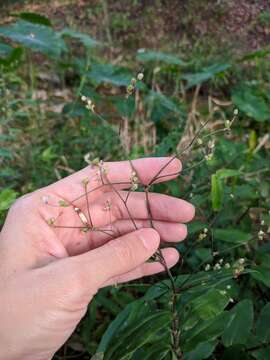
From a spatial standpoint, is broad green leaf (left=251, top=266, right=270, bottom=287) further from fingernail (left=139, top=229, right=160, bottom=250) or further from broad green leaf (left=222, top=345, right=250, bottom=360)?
fingernail (left=139, top=229, right=160, bottom=250)

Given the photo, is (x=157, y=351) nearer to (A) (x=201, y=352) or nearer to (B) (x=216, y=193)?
(A) (x=201, y=352)

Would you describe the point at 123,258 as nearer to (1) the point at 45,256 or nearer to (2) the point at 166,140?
(1) the point at 45,256

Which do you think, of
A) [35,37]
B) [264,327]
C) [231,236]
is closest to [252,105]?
[35,37]

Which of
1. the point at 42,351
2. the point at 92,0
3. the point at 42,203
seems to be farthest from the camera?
the point at 92,0

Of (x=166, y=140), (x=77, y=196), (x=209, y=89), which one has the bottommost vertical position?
(x=209, y=89)

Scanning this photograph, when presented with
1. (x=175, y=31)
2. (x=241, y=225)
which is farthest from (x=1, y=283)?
(x=175, y=31)

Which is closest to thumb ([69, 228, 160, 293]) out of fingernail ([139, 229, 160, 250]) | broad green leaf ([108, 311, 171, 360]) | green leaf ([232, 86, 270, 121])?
fingernail ([139, 229, 160, 250])

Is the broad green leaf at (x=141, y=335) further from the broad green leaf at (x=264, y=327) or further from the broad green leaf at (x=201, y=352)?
the broad green leaf at (x=264, y=327)
